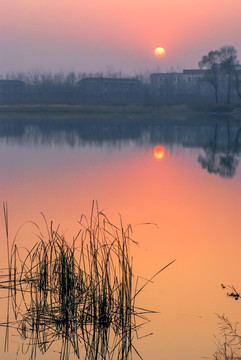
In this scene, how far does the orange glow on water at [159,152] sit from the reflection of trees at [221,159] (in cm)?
184

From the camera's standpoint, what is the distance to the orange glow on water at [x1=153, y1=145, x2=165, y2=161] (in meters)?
30.4

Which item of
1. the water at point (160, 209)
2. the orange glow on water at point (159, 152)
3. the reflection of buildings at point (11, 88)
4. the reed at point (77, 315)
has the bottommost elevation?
the reflection of buildings at point (11, 88)

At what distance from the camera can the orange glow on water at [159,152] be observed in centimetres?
3035

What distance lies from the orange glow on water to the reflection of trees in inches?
72.6

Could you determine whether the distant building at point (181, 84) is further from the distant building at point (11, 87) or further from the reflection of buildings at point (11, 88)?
the distant building at point (11, 87)

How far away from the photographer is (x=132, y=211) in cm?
1498

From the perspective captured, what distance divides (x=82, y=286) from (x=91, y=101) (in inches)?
2972

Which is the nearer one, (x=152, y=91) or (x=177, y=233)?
(x=177, y=233)

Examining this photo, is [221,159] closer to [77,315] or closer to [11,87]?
[77,315]

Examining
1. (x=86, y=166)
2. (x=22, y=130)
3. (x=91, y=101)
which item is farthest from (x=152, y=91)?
(x=86, y=166)

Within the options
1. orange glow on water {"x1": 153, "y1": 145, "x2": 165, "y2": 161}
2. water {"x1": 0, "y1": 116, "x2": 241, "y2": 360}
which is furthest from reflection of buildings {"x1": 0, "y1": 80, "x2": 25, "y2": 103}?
orange glow on water {"x1": 153, "y1": 145, "x2": 165, "y2": 161}

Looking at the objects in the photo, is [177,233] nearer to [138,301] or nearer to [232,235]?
[232,235]

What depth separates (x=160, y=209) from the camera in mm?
15586

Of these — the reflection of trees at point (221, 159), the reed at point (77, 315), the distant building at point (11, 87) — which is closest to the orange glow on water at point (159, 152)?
the reflection of trees at point (221, 159)
